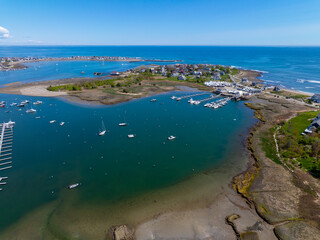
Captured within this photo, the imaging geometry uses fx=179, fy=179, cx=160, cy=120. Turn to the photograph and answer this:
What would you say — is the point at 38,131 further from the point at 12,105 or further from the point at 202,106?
the point at 202,106

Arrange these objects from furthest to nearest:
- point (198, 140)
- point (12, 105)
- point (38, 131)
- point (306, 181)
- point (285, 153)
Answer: point (12, 105)
point (38, 131)
point (198, 140)
point (285, 153)
point (306, 181)

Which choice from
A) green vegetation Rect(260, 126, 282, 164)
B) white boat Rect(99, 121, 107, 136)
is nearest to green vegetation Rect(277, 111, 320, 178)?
green vegetation Rect(260, 126, 282, 164)

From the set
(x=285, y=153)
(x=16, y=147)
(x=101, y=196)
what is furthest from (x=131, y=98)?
(x=285, y=153)

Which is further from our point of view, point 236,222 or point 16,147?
point 16,147

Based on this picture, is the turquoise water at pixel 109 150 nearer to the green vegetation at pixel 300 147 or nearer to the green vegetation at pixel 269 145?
the green vegetation at pixel 269 145

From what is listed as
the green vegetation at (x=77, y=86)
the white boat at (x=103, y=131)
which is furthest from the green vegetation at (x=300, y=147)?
the green vegetation at (x=77, y=86)

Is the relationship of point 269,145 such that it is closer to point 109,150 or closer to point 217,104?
point 217,104

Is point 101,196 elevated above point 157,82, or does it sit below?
below

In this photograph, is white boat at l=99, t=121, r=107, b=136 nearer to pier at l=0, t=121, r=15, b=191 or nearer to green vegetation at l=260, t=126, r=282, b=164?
pier at l=0, t=121, r=15, b=191
